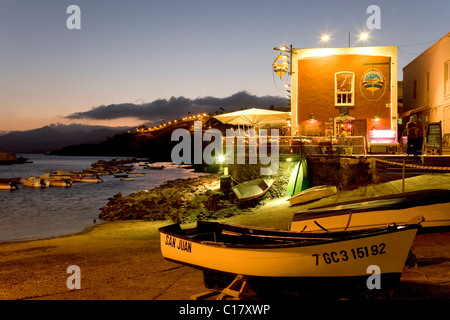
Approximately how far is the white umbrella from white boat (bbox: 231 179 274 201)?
3745mm

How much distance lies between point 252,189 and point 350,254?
1223 cm

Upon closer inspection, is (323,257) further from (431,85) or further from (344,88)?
(431,85)

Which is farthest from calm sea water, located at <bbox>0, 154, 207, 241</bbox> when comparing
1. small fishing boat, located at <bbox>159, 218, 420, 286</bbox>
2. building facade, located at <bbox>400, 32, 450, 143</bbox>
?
building facade, located at <bbox>400, 32, 450, 143</bbox>

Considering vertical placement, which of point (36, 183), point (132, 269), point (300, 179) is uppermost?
point (300, 179)

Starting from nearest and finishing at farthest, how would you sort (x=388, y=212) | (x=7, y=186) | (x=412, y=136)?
(x=388, y=212)
(x=412, y=136)
(x=7, y=186)

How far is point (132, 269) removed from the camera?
28.5 feet

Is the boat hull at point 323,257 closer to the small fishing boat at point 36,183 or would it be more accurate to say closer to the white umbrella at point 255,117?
the white umbrella at point 255,117

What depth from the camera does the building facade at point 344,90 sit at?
2094 centimetres

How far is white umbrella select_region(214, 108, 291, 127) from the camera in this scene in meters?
19.3

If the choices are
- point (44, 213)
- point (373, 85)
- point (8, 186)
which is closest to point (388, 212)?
point (373, 85)

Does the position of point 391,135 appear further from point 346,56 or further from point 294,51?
point 294,51

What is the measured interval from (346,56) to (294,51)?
314cm

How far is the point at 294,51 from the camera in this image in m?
21.7
